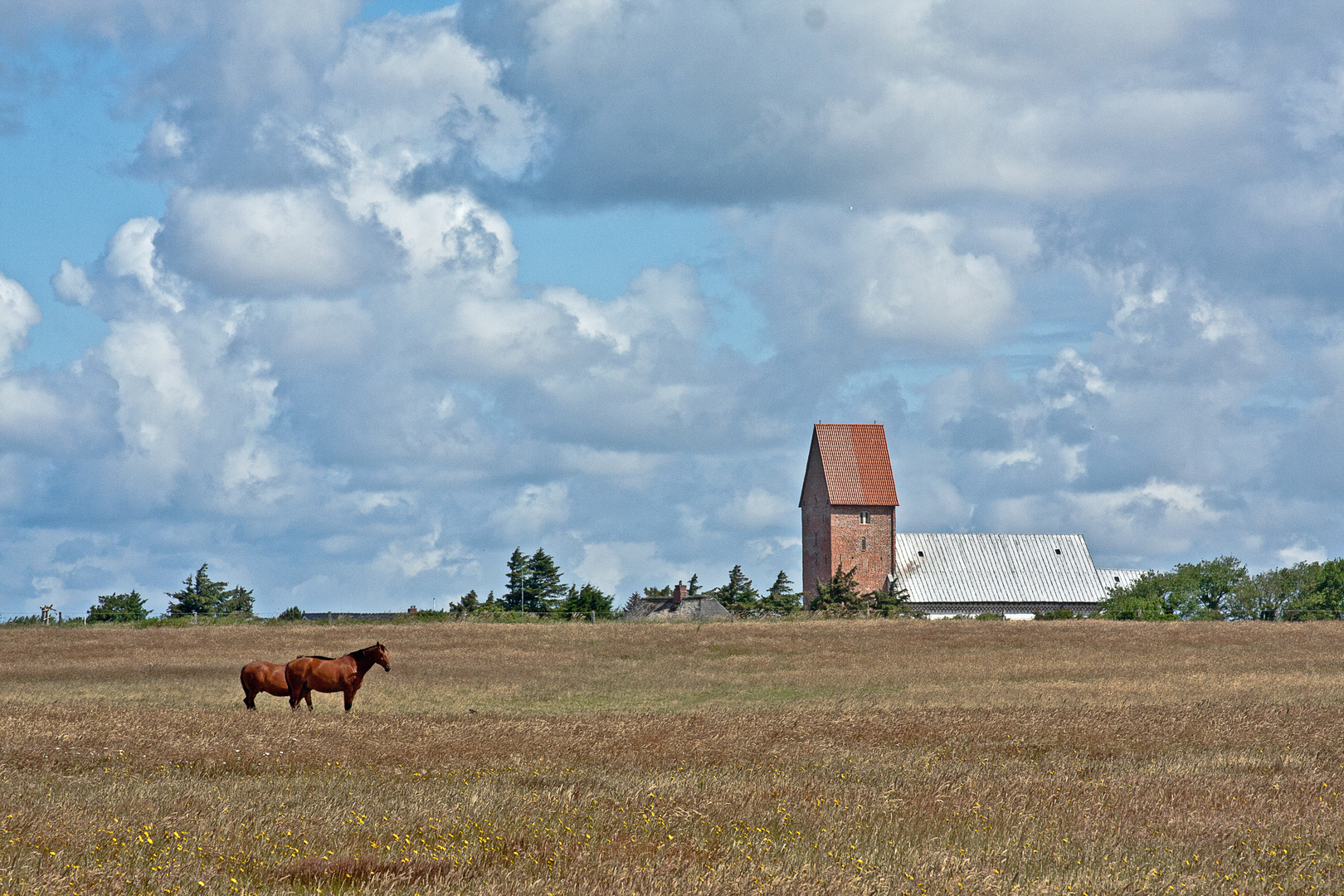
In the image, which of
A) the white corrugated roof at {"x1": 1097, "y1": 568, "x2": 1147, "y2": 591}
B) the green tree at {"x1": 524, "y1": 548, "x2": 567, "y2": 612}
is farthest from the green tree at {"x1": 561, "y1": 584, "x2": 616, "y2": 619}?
the white corrugated roof at {"x1": 1097, "y1": 568, "x2": 1147, "y2": 591}

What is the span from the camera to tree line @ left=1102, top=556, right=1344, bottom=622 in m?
98.9

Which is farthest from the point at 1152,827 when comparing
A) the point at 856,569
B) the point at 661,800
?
the point at 856,569

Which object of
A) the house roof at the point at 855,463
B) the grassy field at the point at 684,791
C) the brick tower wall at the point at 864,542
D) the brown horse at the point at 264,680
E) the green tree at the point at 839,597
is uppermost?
the house roof at the point at 855,463

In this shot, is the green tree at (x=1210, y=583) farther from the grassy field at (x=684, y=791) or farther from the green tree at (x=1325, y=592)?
the grassy field at (x=684, y=791)

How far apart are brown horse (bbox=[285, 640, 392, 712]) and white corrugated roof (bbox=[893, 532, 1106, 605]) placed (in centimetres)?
7634

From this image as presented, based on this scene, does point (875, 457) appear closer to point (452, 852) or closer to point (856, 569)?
point (856, 569)

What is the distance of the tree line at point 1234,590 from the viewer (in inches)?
3895

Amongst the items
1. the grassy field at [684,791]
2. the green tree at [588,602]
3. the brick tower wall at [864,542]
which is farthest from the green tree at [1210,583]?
the grassy field at [684,791]

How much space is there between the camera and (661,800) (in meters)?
12.8

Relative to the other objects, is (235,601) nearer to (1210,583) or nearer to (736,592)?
(736,592)

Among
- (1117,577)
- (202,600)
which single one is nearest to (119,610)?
(202,600)

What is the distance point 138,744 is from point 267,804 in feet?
19.0

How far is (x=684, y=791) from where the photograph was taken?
1360cm

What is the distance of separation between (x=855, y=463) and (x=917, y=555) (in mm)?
9434
